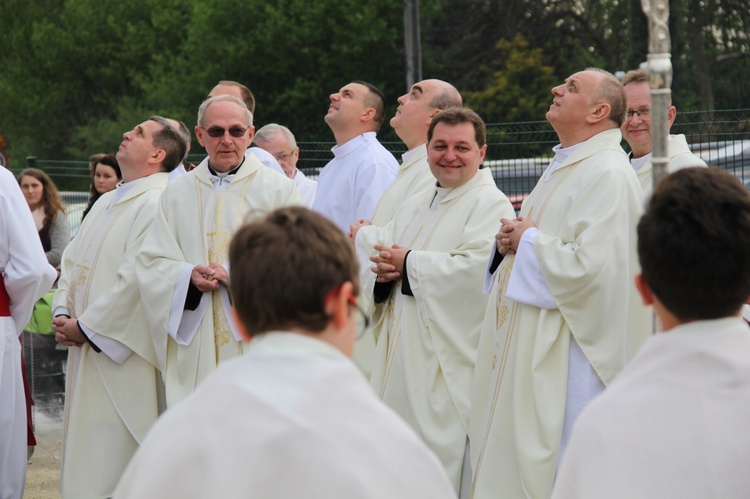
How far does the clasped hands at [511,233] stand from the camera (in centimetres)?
561

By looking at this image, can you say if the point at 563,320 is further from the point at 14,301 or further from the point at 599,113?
the point at 14,301

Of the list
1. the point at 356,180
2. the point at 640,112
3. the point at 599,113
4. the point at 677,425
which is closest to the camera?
the point at 677,425

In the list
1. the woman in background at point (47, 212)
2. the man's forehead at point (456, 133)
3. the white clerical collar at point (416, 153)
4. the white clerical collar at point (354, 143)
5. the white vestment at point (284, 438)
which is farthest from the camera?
the woman in background at point (47, 212)

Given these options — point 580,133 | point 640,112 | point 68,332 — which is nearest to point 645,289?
point 580,133

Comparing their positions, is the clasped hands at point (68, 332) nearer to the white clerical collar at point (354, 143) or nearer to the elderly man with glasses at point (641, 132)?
the white clerical collar at point (354, 143)

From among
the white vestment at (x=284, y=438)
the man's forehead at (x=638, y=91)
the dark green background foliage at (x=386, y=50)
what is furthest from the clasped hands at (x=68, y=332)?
the dark green background foliage at (x=386, y=50)

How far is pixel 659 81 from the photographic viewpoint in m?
3.49

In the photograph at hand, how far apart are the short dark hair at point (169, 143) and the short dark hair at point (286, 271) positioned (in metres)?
4.89

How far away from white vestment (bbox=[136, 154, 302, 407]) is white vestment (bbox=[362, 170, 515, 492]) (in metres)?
0.80

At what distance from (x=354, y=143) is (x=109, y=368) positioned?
2.37 m

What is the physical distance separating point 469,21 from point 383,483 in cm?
3562

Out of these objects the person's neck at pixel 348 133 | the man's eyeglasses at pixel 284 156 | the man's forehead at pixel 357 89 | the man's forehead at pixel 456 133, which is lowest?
the man's eyeglasses at pixel 284 156

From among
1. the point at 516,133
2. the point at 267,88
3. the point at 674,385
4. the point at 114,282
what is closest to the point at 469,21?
the point at 267,88

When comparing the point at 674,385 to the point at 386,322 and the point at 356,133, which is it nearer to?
the point at 386,322
